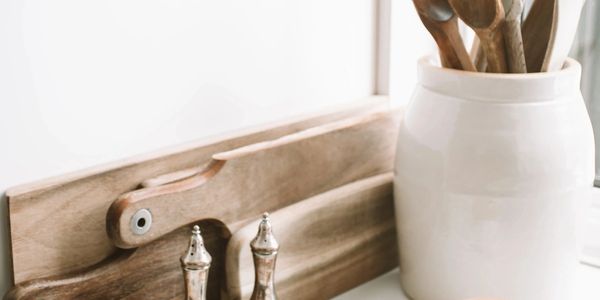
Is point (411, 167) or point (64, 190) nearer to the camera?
point (64, 190)

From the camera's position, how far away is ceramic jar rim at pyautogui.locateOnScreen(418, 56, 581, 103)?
682 mm

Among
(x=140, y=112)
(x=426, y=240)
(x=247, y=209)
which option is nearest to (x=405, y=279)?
(x=426, y=240)

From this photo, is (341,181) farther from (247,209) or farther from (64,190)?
(64,190)

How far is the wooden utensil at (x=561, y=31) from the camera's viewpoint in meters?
0.69

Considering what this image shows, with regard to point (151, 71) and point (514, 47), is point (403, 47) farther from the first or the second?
point (151, 71)

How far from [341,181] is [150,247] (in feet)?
0.68

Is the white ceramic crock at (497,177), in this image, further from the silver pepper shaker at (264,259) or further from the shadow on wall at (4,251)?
the shadow on wall at (4,251)

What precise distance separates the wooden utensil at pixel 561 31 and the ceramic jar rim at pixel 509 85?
0.01m

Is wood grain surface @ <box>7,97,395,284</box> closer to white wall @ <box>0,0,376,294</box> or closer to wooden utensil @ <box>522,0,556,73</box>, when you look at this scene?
white wall @ <box>0,0,376,294</box>

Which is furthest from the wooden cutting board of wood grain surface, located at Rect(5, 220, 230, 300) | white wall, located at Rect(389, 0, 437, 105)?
white wall, located at Rect(389, 0, 437, 105)

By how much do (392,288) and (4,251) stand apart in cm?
37

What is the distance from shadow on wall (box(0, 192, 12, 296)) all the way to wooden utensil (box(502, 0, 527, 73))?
15.9 inches

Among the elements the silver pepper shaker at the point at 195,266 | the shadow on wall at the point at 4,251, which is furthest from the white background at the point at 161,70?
the silver pepper shaker at the point at 195,266

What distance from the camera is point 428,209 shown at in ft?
2.40
